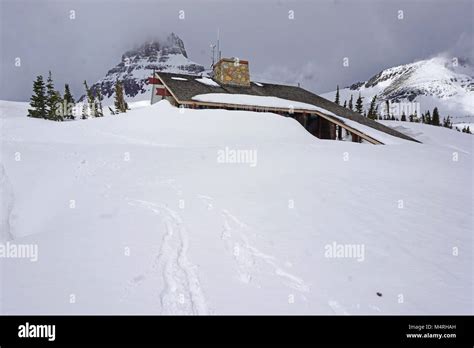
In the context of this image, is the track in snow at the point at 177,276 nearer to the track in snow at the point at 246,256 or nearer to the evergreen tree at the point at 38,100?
the track in snow at the point at 246,256

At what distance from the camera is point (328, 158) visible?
12.0 meters

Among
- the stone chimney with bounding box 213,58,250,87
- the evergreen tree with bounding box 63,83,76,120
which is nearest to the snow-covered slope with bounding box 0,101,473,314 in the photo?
the stone chimney with bounding box 213,58,250,87

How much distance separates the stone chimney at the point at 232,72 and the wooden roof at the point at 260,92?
997mm

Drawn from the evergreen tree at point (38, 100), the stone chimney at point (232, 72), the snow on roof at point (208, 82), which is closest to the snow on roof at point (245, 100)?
the snow on roof at point (208, 82)

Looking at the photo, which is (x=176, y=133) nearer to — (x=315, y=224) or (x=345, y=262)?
(x=315, y=224)

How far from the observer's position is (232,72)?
28.8m

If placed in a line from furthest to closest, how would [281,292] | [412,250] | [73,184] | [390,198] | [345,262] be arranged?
[73,184], [390,198], [412,250], [345,262], [281,292]

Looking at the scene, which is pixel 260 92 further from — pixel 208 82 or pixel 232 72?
pixel 208 82

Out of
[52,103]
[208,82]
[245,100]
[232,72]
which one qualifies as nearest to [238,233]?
[245,100]

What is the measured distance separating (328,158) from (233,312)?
9799 mm

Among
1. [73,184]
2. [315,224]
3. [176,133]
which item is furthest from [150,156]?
[315,224]

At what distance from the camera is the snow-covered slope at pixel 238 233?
3.52 m

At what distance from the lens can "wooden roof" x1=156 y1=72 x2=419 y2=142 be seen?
22797mm

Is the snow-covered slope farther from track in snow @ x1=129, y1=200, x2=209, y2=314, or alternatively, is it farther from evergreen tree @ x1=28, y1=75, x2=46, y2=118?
evergreen tree @ x1=28, y1=75, x2=46, y2=118
